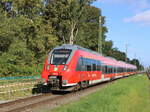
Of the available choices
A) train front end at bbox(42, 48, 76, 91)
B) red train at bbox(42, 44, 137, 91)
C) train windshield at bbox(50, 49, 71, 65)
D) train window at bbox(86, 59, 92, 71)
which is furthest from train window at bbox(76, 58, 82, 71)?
train window at bbox(86, 59, 92, 71)

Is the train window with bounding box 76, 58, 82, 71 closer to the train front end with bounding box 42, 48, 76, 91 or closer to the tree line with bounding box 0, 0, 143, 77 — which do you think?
the train front end with bounding box 42, 48, 76, 91

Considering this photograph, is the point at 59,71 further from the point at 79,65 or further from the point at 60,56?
the point at 79,65

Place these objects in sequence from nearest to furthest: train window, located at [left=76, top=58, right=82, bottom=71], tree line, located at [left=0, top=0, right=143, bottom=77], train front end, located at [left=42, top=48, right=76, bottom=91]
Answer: train front end, located at [left=42, top=48, right=76, bottom=91] < train window, located at [left=76, top=58, right=82, bottom=71] < tree line, located at [left=0, top=0, right=143, bottom=77]

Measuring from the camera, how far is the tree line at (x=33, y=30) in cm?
3350

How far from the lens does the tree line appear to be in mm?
33500

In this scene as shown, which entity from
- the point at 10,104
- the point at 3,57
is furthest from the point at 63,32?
the point at 10,104

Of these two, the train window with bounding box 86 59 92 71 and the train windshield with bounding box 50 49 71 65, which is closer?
the train windshield with bounding box 50 49 71 65

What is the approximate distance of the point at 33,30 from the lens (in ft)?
143

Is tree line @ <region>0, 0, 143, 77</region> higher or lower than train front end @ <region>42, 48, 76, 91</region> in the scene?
higher

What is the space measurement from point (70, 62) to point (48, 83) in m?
2.10

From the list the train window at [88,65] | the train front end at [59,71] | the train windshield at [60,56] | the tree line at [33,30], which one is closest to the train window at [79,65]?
the train front end at [59,71]

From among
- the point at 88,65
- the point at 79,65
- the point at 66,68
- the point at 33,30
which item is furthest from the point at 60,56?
the point at 33,30

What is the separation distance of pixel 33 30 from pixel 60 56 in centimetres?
2481

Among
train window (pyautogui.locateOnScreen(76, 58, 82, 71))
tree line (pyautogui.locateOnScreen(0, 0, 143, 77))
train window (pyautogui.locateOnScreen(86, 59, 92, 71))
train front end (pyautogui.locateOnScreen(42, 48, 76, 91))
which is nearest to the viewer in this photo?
train front end (pyautogui.locateOnScreen(42, 48, 76, 91))
